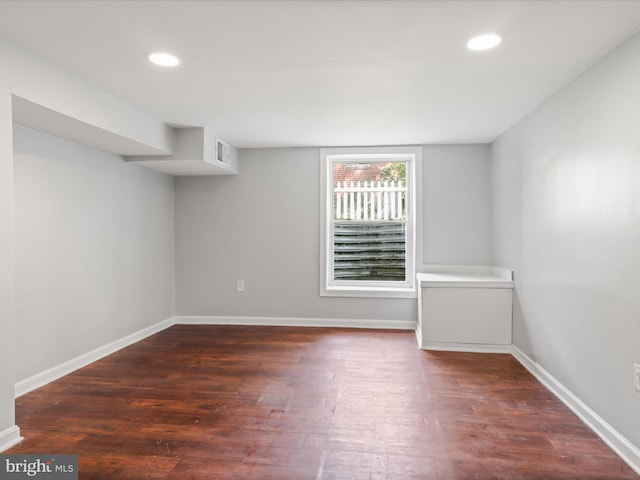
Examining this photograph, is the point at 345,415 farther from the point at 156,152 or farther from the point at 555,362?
the point at 156,152

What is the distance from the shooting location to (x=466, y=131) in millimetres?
3842

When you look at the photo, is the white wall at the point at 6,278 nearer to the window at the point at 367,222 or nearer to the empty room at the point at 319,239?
the empty room at the point at 319,239

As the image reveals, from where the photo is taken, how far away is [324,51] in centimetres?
212

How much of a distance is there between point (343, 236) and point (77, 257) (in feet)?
9.48

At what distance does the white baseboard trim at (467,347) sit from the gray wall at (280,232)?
73 centimetres

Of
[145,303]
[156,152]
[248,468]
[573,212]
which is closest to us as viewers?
[248,468]

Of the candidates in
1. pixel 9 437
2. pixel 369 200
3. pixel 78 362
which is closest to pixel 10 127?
pixel 9 437

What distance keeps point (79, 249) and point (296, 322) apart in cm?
248

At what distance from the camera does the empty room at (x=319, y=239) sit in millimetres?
1906

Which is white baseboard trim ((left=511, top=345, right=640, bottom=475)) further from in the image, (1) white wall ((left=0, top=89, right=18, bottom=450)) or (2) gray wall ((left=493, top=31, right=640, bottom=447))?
(1) white wall ((left=0, top=89, right=18, bottom=450))

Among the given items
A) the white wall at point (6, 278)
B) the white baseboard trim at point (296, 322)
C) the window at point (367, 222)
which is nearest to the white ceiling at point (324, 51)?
the white wall at point (6, 278)

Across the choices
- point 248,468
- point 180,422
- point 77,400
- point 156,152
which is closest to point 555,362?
point 248,468

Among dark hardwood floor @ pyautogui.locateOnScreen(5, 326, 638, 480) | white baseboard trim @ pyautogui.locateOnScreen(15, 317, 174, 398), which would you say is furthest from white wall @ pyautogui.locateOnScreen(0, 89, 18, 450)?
white baseboard trim @ pyautogui.locateOnScreen(15, 317, 174, 398)

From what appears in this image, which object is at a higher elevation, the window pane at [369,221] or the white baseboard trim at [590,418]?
the window pane at [369,221]
